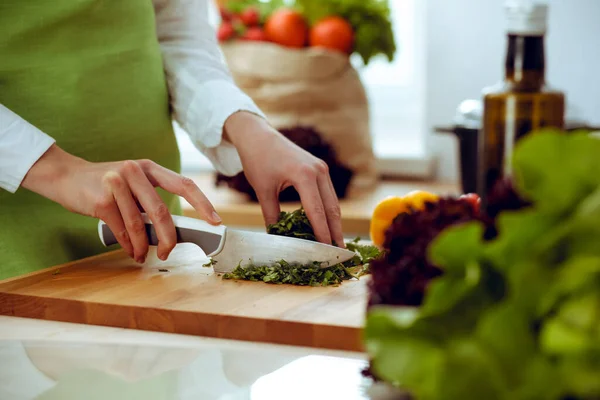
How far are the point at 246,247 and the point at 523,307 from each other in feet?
2.24

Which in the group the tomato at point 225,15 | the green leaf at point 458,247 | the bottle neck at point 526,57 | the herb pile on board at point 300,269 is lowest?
the herb pile on board at point 300,269

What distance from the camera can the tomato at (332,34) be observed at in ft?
7.38

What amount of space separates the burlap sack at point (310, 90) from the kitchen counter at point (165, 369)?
4.79 ft

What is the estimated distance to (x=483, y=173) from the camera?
83 centimetres

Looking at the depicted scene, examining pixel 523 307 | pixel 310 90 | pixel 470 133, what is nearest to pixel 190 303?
pixel 523 307

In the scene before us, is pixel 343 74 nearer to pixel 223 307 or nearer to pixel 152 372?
pixel 223 307

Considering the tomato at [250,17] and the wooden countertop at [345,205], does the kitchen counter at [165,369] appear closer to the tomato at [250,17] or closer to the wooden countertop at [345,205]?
the wooden countertop at [345,205]

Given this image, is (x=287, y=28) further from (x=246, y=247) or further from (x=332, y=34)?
(x=246, y=247)

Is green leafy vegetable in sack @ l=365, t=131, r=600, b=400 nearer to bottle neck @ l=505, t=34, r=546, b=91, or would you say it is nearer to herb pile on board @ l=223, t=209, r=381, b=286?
bottle neck @ l=505, t=34, r=546, b=91

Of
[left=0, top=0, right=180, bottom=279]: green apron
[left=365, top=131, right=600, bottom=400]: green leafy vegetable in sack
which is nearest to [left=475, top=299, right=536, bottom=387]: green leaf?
[left=365, top=131, right=600, bottom=400]: green leafy vegetable in sack

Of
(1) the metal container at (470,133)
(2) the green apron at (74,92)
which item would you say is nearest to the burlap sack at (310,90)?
(1) the metal container at (470,133)

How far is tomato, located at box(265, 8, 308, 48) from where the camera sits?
7.43ft

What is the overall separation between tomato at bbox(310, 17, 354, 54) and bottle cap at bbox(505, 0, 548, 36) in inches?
63.1

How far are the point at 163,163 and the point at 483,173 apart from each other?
703 millimetres
